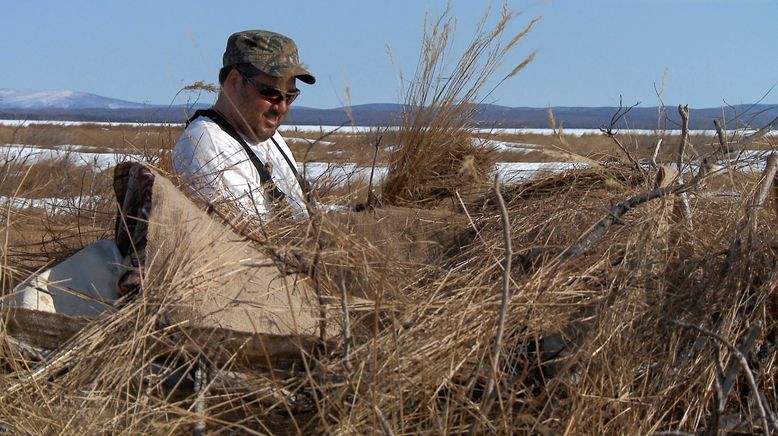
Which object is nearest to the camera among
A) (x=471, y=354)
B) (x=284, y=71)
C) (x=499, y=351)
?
(x=499, y=351)

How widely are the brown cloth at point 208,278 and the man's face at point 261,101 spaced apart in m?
1.08

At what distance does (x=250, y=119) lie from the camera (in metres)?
3.45

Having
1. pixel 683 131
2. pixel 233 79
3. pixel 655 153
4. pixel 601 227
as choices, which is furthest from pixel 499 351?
pixel 233 79

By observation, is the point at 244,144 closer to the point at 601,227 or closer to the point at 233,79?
the point at 233,79

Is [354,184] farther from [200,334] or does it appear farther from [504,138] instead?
[200,334]

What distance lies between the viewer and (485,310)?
2164mm

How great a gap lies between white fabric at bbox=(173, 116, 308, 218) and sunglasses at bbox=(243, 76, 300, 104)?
7.4 inches

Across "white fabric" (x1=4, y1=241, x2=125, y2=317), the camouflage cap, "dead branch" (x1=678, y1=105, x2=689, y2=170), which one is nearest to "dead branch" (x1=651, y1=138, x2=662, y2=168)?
"dead branch" (x1=678, y1=105, x2=689, y2=170)

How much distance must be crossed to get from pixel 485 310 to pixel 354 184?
7.02 feet

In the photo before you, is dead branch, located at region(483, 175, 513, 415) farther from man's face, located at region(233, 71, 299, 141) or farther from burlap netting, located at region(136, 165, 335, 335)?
man's face, located at region(233, 71, 299, 141)

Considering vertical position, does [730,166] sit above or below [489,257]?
above

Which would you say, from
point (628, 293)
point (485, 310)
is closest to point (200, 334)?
point (485, 310)

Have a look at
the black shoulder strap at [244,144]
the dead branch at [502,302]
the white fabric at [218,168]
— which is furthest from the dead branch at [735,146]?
the black shoulder strap at [244,144]

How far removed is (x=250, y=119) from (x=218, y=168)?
0.42 metres
